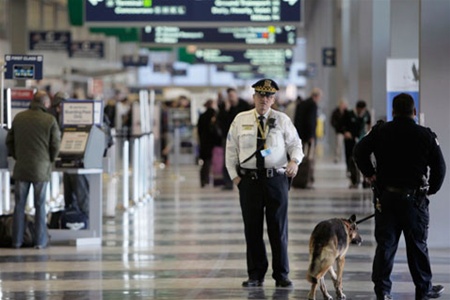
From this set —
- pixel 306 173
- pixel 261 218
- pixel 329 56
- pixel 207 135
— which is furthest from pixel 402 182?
pixel 329 56

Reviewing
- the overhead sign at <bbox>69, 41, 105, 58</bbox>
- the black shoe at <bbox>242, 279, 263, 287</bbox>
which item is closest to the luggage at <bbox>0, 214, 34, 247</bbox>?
the black shoe at <bbox>242, 279, 263, 287</bbox>

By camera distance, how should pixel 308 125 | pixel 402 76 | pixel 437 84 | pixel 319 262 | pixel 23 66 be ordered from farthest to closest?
pixel 308 125, pixel 23 66, pixel 402 76, pixel 437 84, pixel 319 262

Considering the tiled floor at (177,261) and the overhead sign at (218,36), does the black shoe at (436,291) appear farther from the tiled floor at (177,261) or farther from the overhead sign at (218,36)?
the overhead sign at (218,36)

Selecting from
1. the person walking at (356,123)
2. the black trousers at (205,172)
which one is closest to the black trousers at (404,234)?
the person walking at (356,123)

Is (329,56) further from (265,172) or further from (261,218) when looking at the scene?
(265,172)

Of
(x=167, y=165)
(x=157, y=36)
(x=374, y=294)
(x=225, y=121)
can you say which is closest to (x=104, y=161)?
(x=374, y=294)

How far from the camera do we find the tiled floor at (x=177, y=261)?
1120cm

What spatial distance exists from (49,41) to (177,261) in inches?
1152

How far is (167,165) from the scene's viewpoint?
121ft

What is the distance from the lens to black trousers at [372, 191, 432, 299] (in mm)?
10023

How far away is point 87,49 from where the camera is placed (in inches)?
1772

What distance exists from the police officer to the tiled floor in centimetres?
31

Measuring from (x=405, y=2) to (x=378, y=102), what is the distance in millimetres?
6332

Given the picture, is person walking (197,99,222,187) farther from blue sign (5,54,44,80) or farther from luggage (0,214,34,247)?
luggage (0,214,34,247)
